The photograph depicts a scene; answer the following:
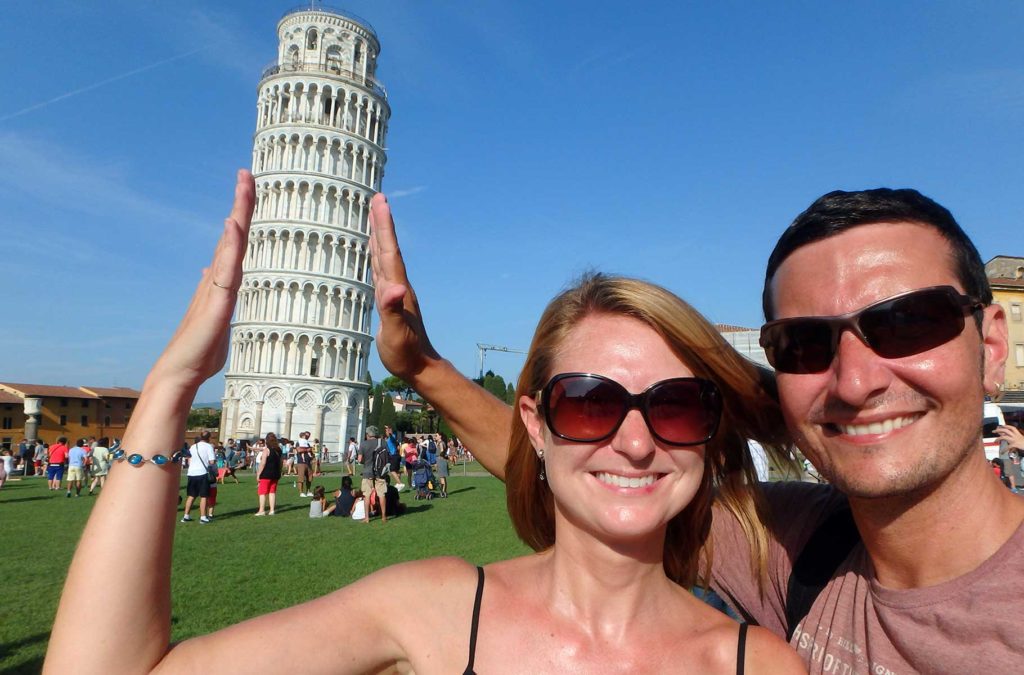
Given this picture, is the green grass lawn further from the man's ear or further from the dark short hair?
the man's ear

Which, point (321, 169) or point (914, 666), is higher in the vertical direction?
point (321, 169)

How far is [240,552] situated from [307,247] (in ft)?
150

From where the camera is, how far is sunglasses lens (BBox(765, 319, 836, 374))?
157 centimetres

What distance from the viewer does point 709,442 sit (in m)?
1.80

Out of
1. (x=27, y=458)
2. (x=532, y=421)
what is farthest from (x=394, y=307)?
(x=27, y=458)

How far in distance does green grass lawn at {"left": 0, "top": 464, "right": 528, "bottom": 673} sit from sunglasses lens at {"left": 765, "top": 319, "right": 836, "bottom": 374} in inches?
58.1

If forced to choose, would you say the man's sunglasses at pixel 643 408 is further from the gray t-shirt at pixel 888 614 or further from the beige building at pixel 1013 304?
the beige building at pixel 1013 304

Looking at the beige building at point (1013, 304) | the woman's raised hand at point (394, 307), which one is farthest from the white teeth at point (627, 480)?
the beige building at point (1013, 304)

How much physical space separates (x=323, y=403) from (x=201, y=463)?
39.5 meters

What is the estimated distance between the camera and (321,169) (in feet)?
175

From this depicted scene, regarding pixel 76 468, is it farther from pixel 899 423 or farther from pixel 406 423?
pixel 406 423

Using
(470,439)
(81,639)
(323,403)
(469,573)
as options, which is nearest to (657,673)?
(469,573)

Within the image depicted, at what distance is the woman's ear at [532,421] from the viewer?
179cm

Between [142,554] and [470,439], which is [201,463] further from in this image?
[142,554]
